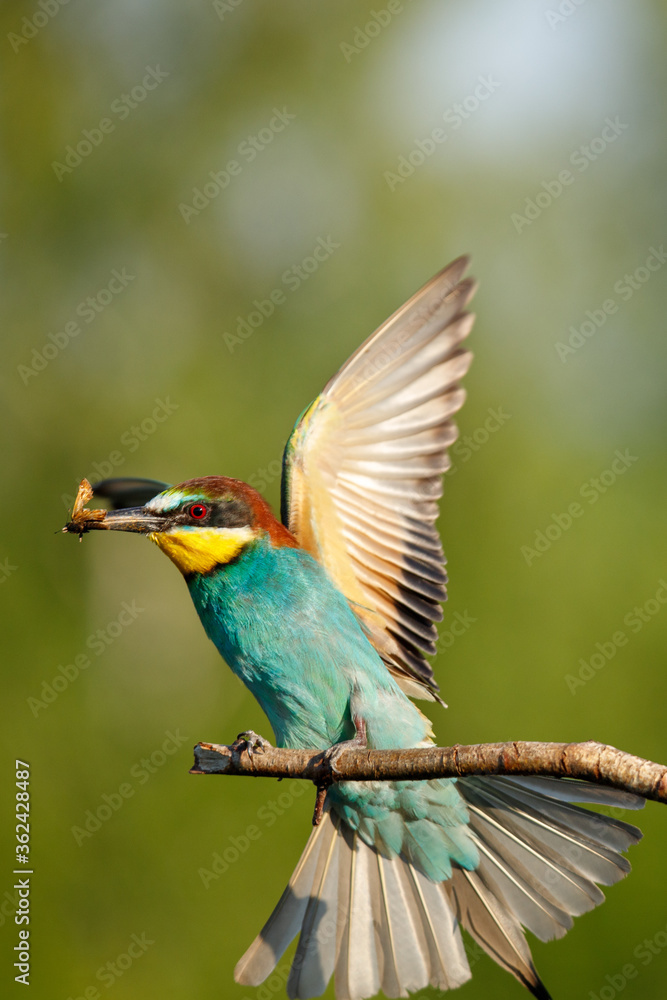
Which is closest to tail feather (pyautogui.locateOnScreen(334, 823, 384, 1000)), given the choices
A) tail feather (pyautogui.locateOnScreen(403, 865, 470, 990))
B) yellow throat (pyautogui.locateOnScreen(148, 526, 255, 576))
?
tail feather (pyautogui.locateOnScreen(403, 865, 470, 990))

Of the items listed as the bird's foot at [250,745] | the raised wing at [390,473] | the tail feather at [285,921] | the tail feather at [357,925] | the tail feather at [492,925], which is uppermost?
the raised wing at [390,473]

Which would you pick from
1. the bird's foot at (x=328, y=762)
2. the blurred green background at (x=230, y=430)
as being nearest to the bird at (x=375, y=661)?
the bird's foot at (x=328, y=762)

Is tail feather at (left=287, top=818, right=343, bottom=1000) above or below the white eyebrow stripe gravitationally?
below

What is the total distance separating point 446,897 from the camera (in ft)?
9.81

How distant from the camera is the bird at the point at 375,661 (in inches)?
112

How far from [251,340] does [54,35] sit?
4.30 m

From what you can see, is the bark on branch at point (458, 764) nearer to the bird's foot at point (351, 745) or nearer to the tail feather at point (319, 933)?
the bird's foot at point (351, 745)

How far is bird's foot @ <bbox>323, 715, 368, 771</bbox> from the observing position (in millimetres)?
2275

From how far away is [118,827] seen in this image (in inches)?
323

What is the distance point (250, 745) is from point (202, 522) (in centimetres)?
75

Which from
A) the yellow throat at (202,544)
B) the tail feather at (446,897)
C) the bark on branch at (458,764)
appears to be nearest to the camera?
the bark on branch at (458,764)

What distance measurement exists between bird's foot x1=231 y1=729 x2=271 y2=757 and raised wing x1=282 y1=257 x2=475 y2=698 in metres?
0.71

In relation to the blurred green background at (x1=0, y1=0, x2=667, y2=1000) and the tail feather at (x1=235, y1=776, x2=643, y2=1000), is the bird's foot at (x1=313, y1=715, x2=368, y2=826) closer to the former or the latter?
the tail feather at (x1=235, y1=776, x2=643, y2=1000)

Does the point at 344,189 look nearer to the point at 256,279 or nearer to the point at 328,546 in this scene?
the point at 256,279
